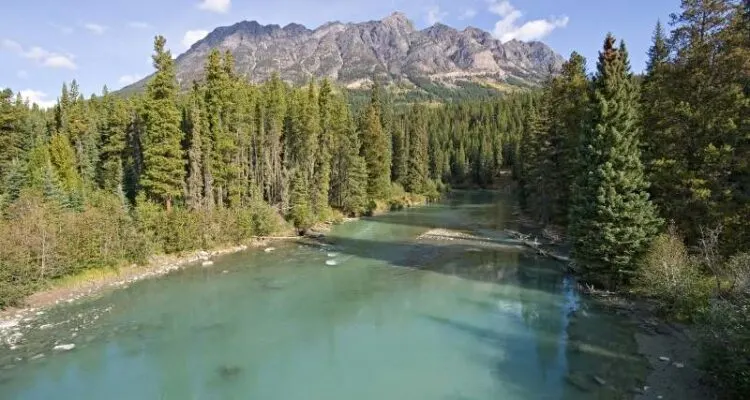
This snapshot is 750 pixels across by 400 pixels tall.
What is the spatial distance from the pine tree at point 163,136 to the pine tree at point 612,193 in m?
31.6

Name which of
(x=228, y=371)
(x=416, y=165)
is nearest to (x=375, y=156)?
(x=416, y=165)

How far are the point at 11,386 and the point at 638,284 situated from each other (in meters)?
28.0

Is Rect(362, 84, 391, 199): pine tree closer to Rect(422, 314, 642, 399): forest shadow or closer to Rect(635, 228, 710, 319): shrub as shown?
Rect(422, 314, 642, 399): forest shadow

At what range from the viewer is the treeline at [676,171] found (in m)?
21.9

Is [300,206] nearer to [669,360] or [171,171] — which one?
[171,171]

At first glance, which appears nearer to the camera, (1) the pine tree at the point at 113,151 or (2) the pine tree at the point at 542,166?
(2) the pine tree at the point at 542,166

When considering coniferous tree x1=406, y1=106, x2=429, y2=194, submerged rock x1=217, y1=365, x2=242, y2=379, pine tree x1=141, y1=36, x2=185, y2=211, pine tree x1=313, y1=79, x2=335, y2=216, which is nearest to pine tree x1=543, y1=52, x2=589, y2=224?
pine tree x1=313, y1=79, x2=335, y2=216

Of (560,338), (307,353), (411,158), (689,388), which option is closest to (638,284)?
(560,338)

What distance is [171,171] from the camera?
40.3 metres

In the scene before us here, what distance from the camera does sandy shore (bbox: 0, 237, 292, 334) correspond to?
78.8 feet

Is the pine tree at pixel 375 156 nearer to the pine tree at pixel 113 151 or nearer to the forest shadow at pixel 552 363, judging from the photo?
the pine tree at pixel 113 151

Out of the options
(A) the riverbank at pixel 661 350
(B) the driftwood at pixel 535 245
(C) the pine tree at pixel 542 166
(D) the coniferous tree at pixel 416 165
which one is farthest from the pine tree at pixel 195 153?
(D) the coniferous tree at pixel 416 165

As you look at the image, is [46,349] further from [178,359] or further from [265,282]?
[265,282]

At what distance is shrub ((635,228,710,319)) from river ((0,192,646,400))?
2165 mm
